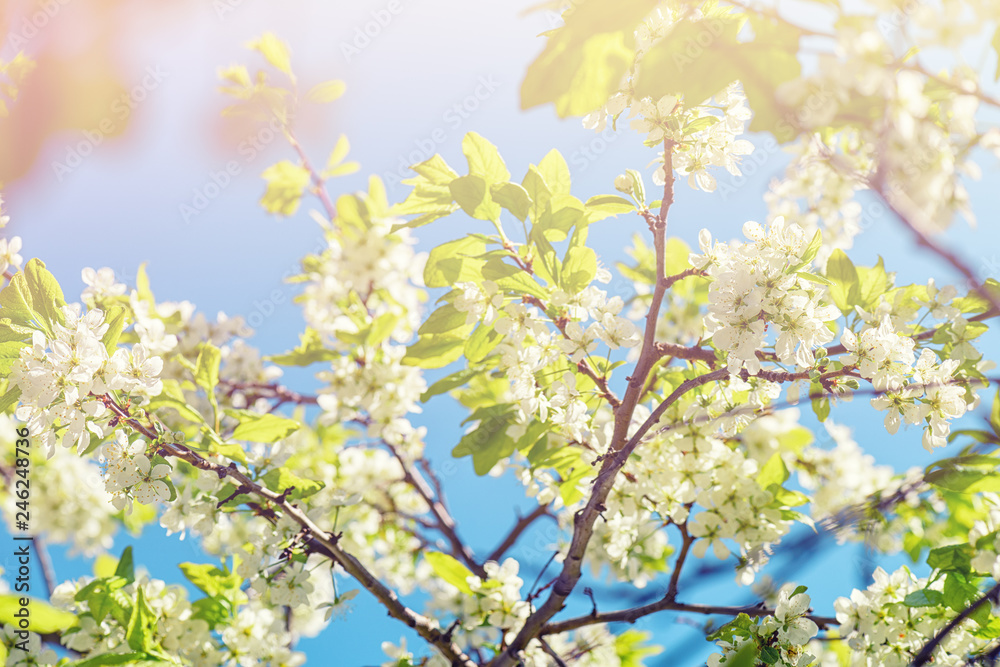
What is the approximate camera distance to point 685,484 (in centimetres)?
203

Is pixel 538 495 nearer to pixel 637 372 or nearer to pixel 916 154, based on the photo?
pixel 637 372

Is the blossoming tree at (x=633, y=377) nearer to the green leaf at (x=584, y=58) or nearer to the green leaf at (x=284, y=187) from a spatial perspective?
the green leaf at (x=584, y=58)

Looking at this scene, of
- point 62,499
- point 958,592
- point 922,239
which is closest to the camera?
point 922,239

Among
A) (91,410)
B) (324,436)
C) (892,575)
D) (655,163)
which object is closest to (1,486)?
(324,436)

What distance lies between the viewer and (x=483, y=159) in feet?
5.48

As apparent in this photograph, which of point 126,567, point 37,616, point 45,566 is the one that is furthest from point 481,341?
point 45,566

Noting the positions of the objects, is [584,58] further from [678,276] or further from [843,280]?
[843,280]

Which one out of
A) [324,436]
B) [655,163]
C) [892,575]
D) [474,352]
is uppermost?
[324,436]

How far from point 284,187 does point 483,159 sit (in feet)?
6.29

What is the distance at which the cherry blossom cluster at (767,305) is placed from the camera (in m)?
1.32

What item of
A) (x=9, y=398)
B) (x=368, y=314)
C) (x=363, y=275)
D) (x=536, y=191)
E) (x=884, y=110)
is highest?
(x=363, y=275)

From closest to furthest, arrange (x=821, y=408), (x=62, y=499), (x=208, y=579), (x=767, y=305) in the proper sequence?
1. (x=767, y=305)
2. (x=821, y=408)
3. (x=208, y=579)
4. (x=62, y=499)

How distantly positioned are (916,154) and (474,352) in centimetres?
121

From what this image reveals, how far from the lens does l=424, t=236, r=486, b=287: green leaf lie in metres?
1.75
